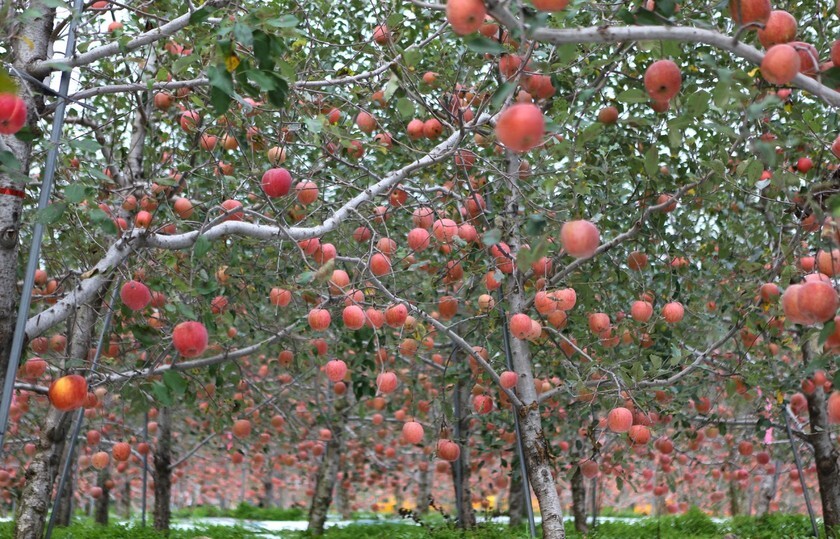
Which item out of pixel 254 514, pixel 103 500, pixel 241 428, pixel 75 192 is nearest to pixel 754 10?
pixel 75 192

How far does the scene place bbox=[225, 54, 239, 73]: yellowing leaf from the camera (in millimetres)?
3164

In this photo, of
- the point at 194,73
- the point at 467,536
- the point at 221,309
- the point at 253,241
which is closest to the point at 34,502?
the point at 221,309

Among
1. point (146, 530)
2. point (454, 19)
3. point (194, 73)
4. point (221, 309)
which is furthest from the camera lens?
point (146, 530)

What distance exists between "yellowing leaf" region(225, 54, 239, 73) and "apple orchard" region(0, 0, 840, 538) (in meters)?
0.01

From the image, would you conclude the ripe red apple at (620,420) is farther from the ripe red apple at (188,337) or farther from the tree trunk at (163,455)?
the tree trunk at (163,455)

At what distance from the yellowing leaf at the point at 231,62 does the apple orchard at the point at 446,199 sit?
12 mm

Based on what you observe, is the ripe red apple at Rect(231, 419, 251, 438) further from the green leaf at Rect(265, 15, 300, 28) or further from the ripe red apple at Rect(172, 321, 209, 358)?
the green leaf at Rect(265, 15, 300, 28)

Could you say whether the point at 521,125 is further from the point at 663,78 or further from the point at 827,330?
the point at 827,330

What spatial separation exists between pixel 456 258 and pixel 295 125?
6.71 ft

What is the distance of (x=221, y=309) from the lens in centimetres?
619

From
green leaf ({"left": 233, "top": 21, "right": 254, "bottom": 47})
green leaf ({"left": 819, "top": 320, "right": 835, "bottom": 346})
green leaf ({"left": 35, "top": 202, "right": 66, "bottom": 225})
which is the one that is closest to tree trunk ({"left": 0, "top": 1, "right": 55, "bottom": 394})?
green leaf ({"left": 35, "top": 202, "right": 66, "bottom": 225})

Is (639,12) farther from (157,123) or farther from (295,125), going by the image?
(157,123)

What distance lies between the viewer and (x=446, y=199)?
20.2 ft

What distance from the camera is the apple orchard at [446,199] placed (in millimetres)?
3314
